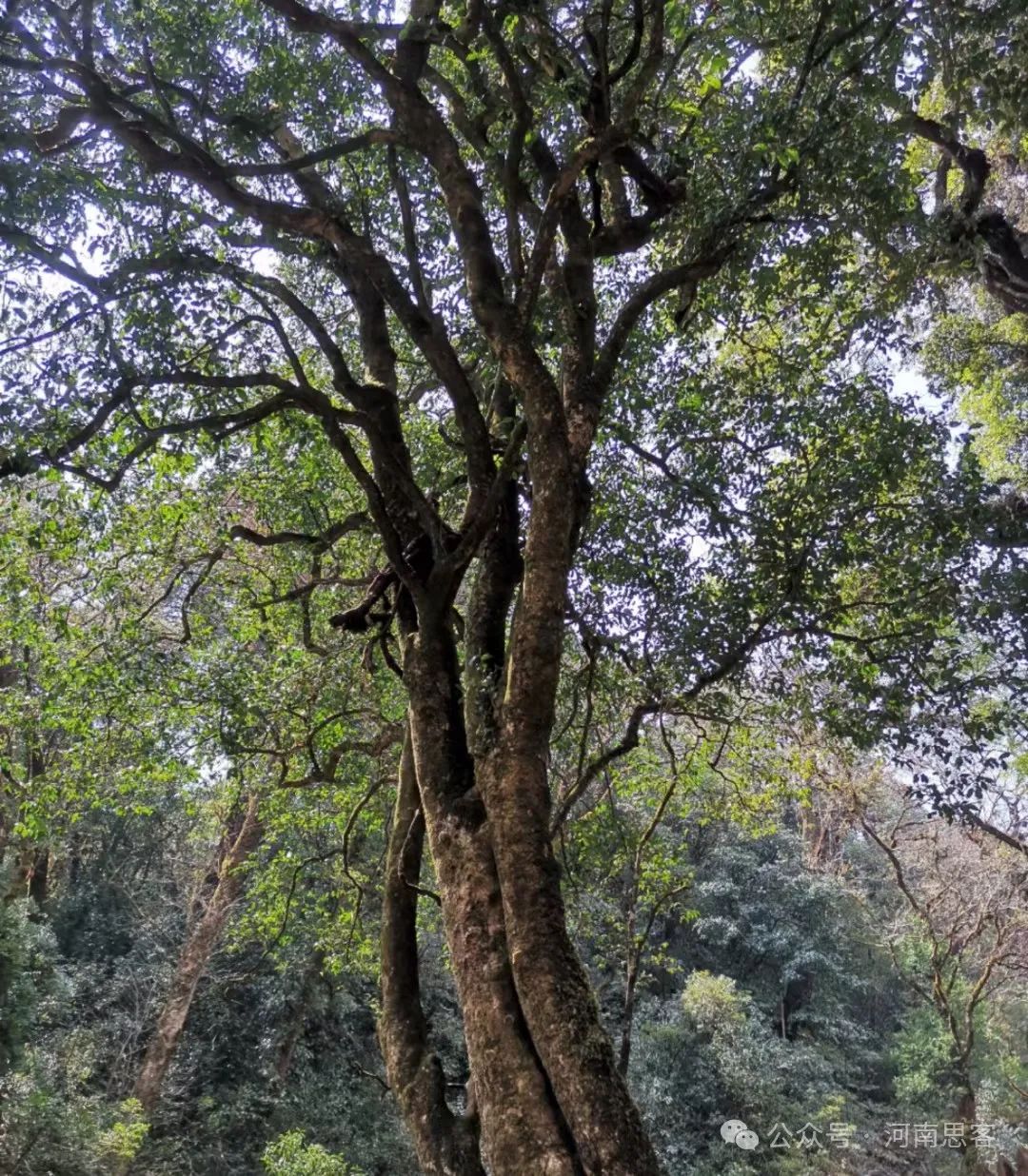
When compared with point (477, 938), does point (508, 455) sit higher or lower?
higher

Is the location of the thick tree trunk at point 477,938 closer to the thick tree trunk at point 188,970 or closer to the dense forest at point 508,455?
the dense forest at point 508,455

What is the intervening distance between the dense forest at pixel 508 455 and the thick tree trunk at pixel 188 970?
130cm

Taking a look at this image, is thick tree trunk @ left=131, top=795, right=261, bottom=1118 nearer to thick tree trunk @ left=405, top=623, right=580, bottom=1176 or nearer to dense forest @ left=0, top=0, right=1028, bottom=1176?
dense forest @ left=0, top=0, right=1028, bottom=1176

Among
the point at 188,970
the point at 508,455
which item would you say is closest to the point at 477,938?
the point at 508,455

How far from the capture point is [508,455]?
11.2 ft

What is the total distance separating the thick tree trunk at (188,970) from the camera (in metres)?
9.67

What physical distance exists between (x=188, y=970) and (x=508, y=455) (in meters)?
8.84

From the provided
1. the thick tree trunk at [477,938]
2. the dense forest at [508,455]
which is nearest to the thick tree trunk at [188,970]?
the dense forest at [508,455]

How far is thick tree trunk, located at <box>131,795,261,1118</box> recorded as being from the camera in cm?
967

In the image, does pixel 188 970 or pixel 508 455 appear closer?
pixel 508 455

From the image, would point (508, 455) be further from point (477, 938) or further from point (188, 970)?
point (188, 970)

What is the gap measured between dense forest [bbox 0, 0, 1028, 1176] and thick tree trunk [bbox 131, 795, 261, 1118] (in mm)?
1303

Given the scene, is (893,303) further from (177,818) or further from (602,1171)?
(177,818)

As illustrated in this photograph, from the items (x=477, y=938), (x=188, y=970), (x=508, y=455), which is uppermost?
(x=508, y=455)
